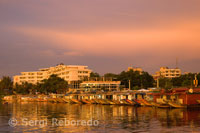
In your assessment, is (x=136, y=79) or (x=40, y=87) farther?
(x=40, y=87)

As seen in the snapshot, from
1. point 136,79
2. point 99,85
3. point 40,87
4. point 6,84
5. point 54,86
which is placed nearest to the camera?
point 99,85

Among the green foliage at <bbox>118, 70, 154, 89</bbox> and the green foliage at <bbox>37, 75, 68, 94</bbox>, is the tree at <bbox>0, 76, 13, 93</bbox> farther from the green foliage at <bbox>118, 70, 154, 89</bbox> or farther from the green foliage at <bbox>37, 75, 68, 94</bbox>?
the green foliage at <bbox>118, 70, 154, 89</bbox>

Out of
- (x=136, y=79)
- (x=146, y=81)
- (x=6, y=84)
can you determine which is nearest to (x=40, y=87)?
(x=6, y=84)

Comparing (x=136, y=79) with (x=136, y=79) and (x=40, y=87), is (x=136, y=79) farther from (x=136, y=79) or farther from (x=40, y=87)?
(x=40, y=87)

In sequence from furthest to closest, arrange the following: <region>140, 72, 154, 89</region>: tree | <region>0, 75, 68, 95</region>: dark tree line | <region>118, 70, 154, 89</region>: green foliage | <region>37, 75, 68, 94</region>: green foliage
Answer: <region>0, 75, 68, 95</region>: dark tree line → <region>37, 75, 68, 94</region>: green foliage → <region>140, 72, 154, 89</region>: tree → <region>118, 70, 154, 89</region>: green foliage

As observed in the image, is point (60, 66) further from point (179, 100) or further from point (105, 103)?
point (179, 100)

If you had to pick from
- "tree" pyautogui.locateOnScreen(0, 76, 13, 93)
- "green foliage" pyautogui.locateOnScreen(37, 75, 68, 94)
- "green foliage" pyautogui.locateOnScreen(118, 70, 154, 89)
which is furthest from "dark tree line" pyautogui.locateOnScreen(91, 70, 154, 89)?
"tree" pyautogui.locateOnScreen(0, 76, 13, 93)

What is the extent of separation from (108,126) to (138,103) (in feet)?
130

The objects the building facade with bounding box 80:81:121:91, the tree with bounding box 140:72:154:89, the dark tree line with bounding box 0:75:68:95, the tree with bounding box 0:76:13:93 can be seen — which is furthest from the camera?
the tree with bounding box 0:76:13:93

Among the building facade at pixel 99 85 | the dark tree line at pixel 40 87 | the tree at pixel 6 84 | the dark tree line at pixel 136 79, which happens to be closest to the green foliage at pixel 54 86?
the dark tree line at pixel 40 87

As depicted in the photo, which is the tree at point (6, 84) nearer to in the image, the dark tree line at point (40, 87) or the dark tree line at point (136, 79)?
the dark tree line at point (40, 87)

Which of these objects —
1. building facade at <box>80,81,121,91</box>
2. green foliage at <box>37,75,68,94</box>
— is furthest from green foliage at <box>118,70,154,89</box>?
green foliage at <box>37,75,68,94</box>

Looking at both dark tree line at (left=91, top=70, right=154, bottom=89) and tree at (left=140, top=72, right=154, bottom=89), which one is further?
tree at (left=140, top=72, right=154, bottom=89)

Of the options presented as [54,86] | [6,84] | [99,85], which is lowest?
[54,86]
